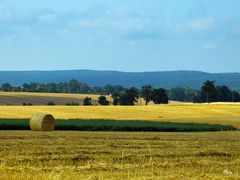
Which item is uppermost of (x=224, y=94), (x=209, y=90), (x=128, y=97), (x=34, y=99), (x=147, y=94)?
(x=209, y=90)

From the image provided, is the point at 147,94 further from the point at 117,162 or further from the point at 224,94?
the point at 117,162

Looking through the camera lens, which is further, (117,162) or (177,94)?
(177,94)

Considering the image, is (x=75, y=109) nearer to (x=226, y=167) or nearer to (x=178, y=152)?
(x=178, y=152)

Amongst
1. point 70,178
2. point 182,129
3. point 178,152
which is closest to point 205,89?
point 182,129

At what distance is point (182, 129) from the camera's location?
1630 inches

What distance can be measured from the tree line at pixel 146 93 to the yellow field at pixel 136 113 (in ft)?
79.4

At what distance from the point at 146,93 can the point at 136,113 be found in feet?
115

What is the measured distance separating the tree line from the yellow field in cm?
2419

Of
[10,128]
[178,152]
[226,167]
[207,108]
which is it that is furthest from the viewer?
[207,108]

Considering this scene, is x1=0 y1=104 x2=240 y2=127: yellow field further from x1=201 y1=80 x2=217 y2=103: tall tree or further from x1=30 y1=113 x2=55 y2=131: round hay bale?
x1=201 y1=80 x2=217 y2=103: tall tree

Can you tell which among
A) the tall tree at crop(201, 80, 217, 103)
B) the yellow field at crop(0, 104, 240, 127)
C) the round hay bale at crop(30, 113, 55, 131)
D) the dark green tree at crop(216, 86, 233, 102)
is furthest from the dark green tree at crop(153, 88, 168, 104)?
the round hay bale at crop(30, 113, 55, 131)

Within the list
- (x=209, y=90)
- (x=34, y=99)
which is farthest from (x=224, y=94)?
(x=34, y=99)

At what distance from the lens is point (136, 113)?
65875mm

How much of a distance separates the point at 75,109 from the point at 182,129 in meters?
27.8
